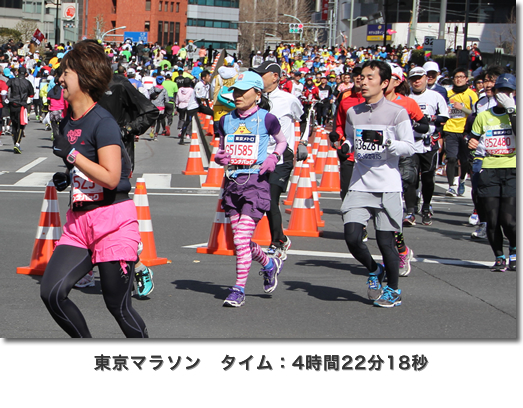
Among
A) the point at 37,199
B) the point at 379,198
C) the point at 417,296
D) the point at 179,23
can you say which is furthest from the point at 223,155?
the point at 179,23

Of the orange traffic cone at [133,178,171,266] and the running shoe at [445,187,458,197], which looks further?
the running shoe at [445,187,458,197]

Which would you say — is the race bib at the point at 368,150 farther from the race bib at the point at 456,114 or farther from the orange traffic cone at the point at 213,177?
the orange traffic cone at the point at 213,177

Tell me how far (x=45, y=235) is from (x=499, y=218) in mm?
4405

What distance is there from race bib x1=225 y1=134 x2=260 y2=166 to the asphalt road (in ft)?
3.79

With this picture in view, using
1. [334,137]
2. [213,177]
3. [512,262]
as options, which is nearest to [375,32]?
[213,177]

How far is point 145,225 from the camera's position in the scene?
7.95 meters

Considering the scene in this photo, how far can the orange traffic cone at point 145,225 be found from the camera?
7.83m

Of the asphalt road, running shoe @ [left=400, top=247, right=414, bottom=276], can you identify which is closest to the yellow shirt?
the asphalt road

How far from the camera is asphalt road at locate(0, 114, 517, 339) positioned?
226 inches

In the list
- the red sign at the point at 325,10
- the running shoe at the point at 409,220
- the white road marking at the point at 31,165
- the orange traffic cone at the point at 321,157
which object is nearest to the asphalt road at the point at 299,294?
the running shoe at the point at 409,220

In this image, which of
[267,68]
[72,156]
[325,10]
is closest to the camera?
[72,156]

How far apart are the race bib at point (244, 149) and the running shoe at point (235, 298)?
3.27ft

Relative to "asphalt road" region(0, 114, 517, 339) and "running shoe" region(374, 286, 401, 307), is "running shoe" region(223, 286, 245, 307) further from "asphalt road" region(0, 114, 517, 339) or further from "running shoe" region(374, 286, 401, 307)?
"running shoe" region(374, 286, 401, 307)

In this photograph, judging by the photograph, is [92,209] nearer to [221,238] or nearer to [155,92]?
[221,238]
